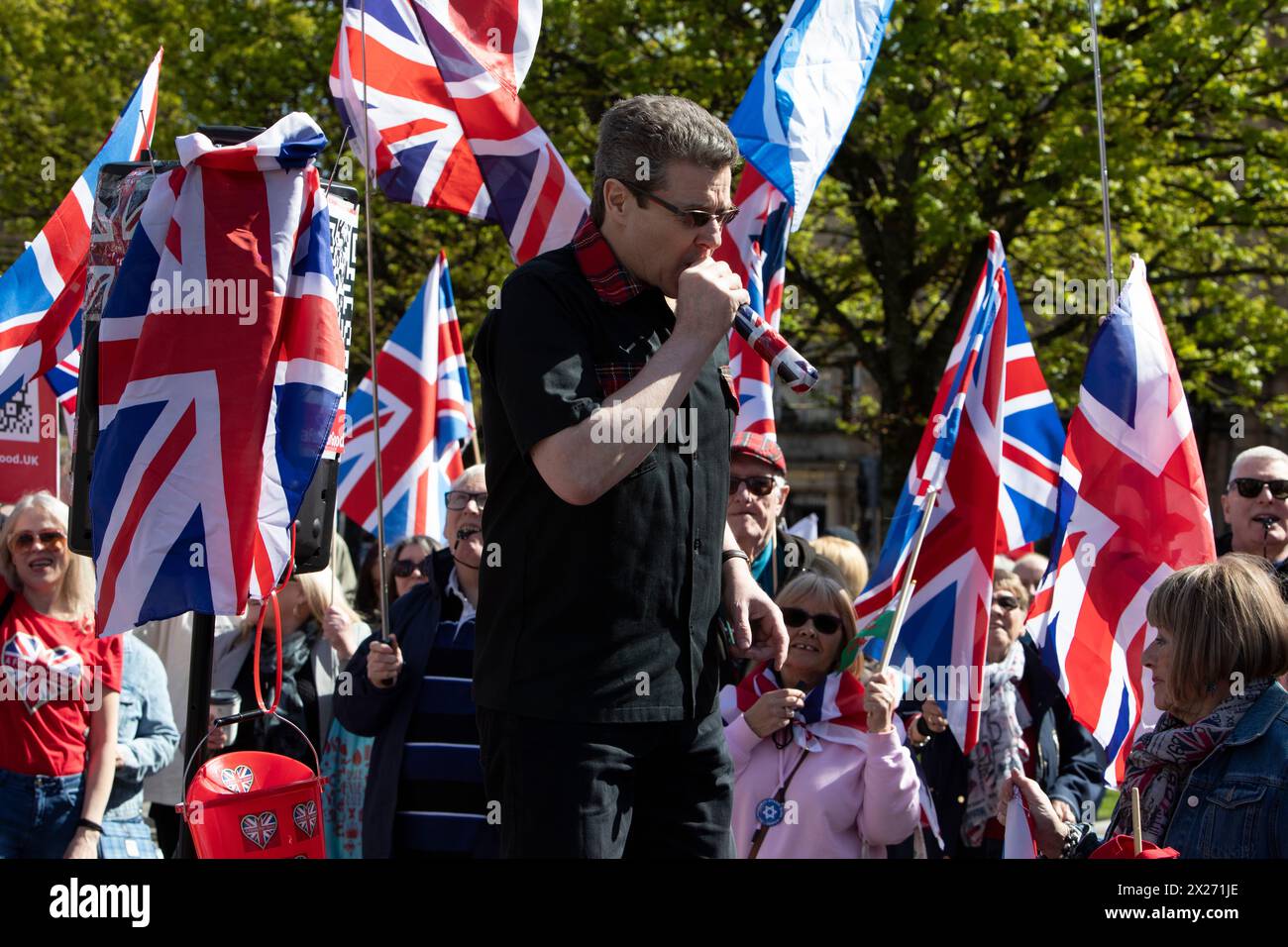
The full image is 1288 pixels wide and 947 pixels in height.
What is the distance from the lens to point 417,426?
9.57 m

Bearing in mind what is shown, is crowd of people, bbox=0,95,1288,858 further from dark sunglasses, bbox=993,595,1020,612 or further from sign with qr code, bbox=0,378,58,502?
sign with qr code, bbox=0,378,58,502

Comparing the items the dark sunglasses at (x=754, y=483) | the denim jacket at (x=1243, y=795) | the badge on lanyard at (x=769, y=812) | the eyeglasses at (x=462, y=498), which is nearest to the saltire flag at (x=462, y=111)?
the eyeglasses at (x=462, y=498)

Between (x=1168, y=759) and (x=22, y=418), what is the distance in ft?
18.1

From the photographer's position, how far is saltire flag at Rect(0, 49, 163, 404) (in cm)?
591

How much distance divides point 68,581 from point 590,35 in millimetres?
11120

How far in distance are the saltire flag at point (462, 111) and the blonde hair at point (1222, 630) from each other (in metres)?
2.92

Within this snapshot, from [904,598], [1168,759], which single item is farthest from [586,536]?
[904,598]

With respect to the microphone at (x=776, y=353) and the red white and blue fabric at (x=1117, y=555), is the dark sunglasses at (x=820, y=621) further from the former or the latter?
the microphone at (x=776, y=353)

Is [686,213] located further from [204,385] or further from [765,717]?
[765,717]

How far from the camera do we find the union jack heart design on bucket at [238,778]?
3.72m

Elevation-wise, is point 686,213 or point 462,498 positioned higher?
point 686,213

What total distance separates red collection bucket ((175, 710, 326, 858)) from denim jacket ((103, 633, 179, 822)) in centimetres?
234

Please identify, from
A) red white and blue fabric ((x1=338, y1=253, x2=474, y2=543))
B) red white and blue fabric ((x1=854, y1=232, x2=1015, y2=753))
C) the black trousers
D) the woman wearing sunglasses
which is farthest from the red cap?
red white and blue fabric ((x1=338, y1=253, x2=474, y2=543))
